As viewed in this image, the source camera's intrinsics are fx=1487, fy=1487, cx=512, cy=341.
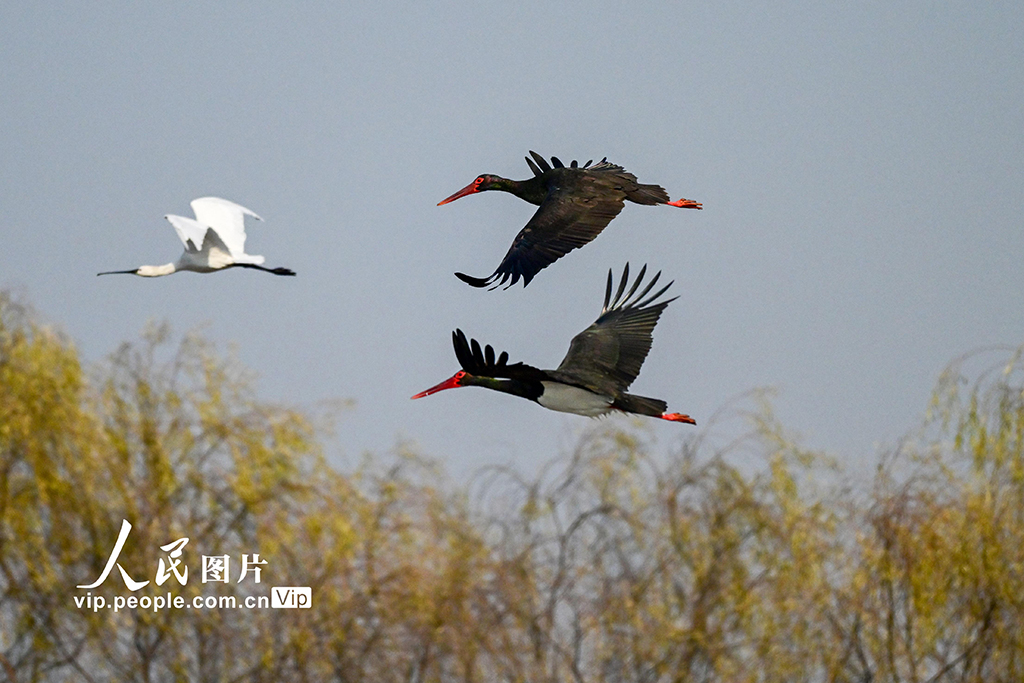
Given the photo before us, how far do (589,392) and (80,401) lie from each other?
735 cm

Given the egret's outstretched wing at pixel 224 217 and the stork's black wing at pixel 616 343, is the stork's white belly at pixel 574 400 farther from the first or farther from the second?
the egret's outstretched wing at pixel 224 217

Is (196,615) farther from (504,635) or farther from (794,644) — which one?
(794,644)

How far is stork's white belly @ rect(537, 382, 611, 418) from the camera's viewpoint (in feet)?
19.0

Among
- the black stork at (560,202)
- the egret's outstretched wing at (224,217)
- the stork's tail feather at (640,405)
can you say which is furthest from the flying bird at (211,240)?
the stork's tail feather at (640,405)

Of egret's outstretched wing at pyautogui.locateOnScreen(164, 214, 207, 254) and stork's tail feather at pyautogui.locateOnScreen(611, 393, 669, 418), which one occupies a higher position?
egret's outstretched wing at pyautogui.locateOnScreen(164, 214, 207, 254)

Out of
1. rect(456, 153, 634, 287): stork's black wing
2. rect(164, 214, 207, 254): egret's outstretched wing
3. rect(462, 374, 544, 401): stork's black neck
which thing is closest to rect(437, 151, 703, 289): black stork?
rect(456, 153, 634, 287): stork's black wing

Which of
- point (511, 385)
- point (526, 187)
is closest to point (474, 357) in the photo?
point (511, 385)

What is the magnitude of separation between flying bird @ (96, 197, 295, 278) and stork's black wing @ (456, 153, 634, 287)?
0.97 metres

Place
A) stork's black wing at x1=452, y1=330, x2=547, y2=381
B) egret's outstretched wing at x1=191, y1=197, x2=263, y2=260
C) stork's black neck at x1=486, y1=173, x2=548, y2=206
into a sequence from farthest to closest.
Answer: stork's black neck at x1=486, y1=173, x2=548, y2=206, egret's outstretched wing at x1=191, y1=197, x2=263, y2=260, stork's black wing at x1=452, y1=330, x2=547, y2=381

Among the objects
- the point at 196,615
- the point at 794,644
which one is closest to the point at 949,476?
the point at 794,644

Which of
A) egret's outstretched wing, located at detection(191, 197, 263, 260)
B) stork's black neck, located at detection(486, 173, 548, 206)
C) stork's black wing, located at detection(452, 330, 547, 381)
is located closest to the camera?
stork's black wing, located at detection(452, 330, 547, 381)

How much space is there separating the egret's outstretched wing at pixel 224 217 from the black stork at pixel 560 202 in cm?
85

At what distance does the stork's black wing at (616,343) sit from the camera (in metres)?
6.02

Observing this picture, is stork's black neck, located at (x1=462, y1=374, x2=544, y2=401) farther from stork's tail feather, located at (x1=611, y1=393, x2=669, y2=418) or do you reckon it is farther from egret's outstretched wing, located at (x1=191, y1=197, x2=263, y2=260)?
egret's outstretched wing, located at (x1=191, y1=197, x2=263, y2=260)
